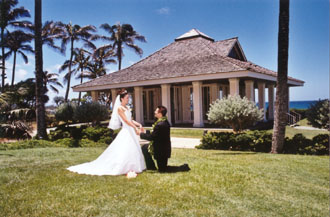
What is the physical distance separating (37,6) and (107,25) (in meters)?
24.3

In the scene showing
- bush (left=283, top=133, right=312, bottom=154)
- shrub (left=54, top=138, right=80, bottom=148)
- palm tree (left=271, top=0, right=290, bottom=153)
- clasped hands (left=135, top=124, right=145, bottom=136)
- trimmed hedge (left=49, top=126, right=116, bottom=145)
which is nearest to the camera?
clasped hands (left=135, top=124, right=145, bottom=136)

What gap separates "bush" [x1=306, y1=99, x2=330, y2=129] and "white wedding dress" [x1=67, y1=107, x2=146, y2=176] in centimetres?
791

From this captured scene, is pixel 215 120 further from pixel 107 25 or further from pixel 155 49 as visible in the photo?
pixel 107 25

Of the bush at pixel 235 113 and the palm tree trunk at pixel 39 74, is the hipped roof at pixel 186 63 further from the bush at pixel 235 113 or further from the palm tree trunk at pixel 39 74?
the palm tree trunk at pixel 39 74

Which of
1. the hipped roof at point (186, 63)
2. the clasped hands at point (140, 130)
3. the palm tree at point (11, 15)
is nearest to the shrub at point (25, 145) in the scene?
the clasped hands at point (140, 130)

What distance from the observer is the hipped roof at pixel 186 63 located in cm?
1814

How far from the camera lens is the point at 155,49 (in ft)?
86.9

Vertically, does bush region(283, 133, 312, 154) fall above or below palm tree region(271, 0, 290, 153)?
below

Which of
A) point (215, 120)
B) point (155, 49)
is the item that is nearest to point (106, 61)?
point (155, 49)

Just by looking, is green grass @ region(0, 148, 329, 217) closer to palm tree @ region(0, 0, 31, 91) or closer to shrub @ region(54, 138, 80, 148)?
shrub @ region(54, 138, 80, 148)

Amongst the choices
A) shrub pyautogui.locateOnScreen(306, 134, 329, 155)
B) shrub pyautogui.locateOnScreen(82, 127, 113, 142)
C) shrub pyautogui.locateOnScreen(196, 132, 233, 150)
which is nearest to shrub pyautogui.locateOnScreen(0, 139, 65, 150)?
shrub pyautogui.locateOnScreen(82, 127, 113, 142)

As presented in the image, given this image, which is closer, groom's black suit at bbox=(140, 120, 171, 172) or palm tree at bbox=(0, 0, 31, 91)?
groom's black suit at bbox=(140, 120, 171, 172)

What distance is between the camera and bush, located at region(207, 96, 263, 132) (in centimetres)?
1121

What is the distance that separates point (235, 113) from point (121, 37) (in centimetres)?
2933
